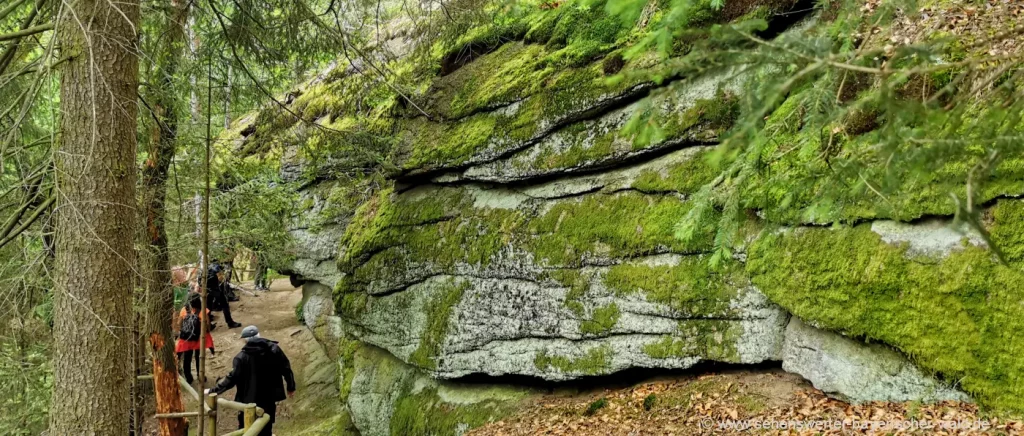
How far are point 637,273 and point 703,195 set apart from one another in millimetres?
2356

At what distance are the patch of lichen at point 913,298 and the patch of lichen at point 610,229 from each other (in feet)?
3.04

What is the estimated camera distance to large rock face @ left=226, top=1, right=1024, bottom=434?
13.3ft

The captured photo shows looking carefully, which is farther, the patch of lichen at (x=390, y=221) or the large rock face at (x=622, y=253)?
the patch of lichen at (x=390, y=221)

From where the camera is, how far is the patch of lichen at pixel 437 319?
769 centimetres

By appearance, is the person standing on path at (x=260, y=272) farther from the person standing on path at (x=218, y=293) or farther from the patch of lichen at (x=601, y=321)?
the patch of lichen at (x=601, y=321)

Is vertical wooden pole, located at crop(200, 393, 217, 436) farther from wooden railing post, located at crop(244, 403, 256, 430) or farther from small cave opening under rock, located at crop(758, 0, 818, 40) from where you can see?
small cave opening under rock, located at crop(758, 0, 818, 40)

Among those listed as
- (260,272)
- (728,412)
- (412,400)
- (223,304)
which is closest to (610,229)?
(728,412)

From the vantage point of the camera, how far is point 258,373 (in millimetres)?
7328

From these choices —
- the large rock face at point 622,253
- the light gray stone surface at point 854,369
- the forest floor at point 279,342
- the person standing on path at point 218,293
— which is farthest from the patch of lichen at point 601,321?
the person standing on path at point 218,293

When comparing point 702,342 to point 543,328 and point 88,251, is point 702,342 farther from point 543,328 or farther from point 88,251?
point 88,251

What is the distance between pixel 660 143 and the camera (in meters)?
6.16

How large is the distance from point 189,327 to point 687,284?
29.1 feet

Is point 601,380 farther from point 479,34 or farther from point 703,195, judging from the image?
point 479,34

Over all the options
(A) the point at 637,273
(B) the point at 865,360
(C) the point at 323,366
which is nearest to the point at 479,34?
(A) the point at 637,273
